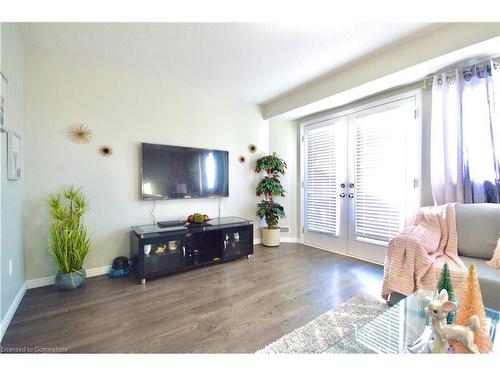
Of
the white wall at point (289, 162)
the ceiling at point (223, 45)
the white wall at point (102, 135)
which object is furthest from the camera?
the white wall at point (289, 162)

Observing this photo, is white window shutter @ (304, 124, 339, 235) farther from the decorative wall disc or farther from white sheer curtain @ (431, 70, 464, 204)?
the decorative wall disc

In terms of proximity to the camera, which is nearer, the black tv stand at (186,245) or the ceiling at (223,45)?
the ceiling at (223,45)

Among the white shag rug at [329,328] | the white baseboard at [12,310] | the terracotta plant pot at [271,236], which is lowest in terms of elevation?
the white shag rug at [329,328]

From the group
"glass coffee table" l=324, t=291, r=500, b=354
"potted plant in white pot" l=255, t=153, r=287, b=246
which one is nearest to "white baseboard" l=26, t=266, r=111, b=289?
"potted plant in white pot" l=255, t=153, r=287, b=246

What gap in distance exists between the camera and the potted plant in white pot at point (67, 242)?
2.17 m

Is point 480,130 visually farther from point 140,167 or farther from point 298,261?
point 140,167

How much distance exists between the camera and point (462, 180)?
7.31ft

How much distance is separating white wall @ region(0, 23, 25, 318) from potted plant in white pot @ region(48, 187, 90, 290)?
25 centimetres


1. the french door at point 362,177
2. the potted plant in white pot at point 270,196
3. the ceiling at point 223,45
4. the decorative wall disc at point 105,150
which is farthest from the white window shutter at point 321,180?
the decorative wall disc at point 105,150

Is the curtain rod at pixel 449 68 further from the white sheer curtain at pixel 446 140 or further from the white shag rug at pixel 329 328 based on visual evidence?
the white shag rug at pixel 329 328

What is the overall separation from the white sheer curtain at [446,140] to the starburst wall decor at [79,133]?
12.2 ft

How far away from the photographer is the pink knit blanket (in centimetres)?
171

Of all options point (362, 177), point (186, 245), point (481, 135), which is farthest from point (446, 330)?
point (362, 177)

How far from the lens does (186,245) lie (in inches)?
106
